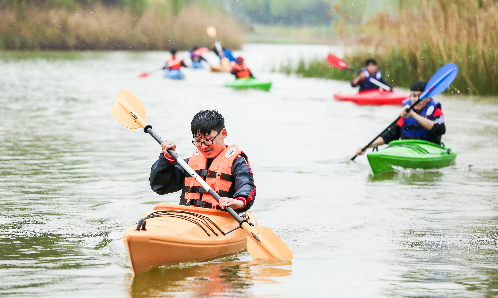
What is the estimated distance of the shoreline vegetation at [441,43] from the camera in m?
14.9

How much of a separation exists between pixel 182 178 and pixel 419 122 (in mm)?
3446

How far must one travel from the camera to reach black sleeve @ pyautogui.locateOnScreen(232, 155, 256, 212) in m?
4.43

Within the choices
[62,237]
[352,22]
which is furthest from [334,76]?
[62,237]

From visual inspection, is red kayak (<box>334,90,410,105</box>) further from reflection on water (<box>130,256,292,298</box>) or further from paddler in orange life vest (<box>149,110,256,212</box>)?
reflection on water (<box>130,256,292,298</box>)

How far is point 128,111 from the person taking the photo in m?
5.05

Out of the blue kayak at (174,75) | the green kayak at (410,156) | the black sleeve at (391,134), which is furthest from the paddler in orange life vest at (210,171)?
the blue kayak at (174,75)

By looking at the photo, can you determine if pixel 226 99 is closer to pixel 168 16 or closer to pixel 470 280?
pixel 470 280

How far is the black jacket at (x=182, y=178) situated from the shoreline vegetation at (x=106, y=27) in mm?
29903

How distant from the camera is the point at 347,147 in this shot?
985 cm

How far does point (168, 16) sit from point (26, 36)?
290 inches

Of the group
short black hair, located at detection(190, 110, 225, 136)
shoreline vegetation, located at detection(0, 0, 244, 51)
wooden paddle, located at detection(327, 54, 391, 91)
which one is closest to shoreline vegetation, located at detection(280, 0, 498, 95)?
wooden paddle, located at detection(327, 54, 391, 91)

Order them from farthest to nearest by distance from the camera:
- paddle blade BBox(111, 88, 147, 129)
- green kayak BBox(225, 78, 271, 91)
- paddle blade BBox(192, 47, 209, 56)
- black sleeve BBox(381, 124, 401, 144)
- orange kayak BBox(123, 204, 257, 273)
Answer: paddle blade BBox(192, 47, 209, 56), green kayak BBox(225, 78, 271, 91), black sleeve BBox(381, 124, 401, 144), paddle blade BBox(111, 88, 147, 129), orange kayak BBox(123, 204, 257, 273)

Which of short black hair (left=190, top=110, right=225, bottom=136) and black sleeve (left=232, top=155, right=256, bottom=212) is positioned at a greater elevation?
short black hair (left=190, top=110, right=225, bottom=136)

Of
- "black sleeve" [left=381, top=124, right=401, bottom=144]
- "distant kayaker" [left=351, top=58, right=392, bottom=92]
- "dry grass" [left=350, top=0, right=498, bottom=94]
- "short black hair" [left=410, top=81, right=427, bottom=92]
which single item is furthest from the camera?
"dry grass" [left=350, top=0, right=498, bottom=94]
